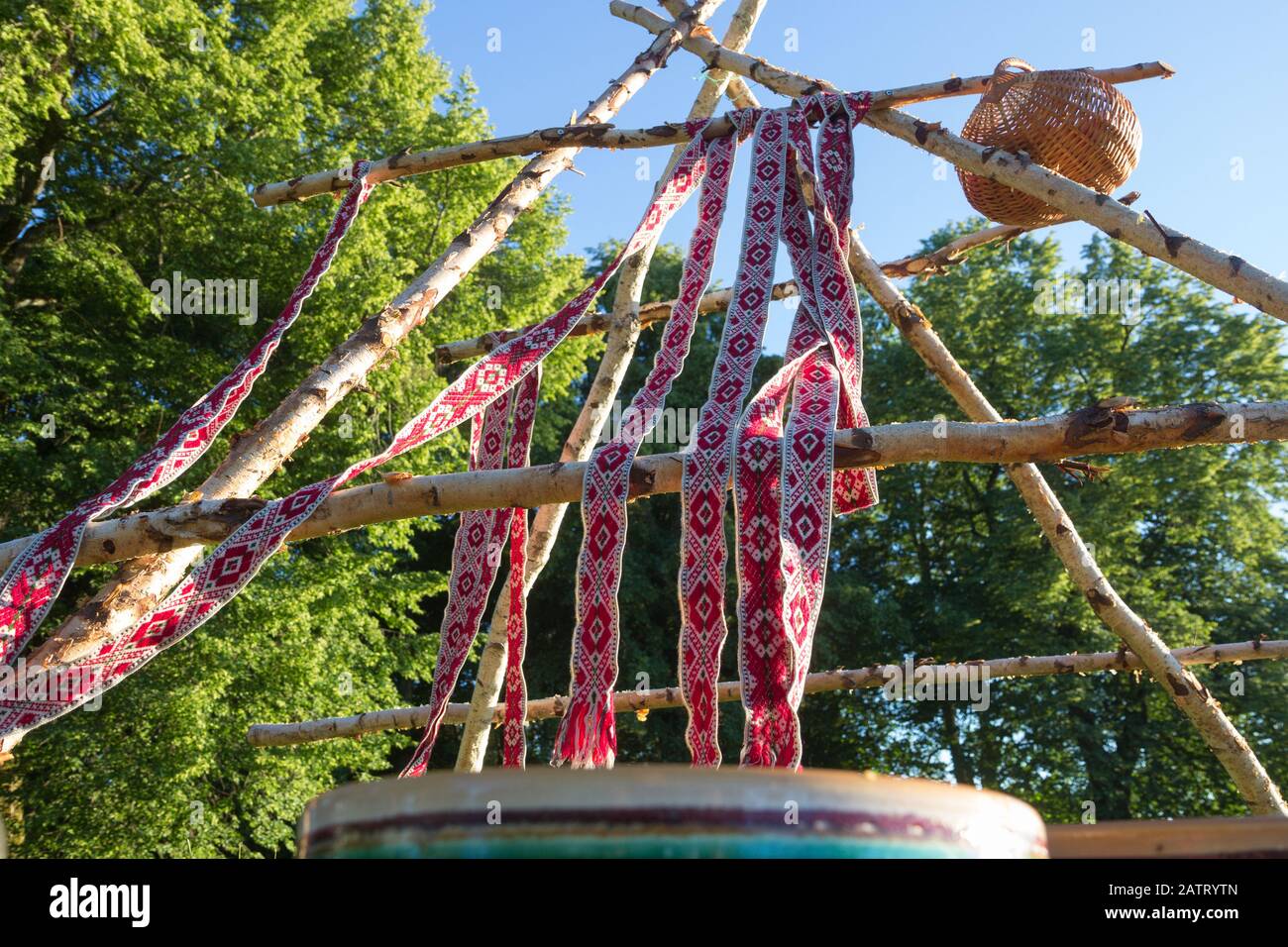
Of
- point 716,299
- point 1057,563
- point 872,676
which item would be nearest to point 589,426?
point 716,299

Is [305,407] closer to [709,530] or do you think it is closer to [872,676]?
[709,530]

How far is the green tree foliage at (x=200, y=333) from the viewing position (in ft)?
44.9

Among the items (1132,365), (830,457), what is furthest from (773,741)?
(1132,365)

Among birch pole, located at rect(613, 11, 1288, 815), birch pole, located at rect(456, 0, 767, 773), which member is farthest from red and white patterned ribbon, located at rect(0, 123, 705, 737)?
birch pole, located at rect(613, 11, 1288, 815)

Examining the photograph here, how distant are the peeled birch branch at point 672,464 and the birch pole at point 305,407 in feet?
0.75

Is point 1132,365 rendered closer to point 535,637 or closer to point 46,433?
point 535,637

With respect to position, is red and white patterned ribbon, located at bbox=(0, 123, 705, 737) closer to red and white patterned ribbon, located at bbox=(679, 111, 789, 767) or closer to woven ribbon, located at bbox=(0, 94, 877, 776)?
woven ribbon, located at bbox=(0, 94, 877, 776)

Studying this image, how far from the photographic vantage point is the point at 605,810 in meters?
0.76

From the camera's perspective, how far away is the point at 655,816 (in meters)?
0.76

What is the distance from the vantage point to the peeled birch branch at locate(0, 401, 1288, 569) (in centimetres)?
250

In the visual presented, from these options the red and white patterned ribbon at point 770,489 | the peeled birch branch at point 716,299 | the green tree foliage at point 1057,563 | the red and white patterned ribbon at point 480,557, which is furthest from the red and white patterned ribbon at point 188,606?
the green tree foliage at point 1057,563

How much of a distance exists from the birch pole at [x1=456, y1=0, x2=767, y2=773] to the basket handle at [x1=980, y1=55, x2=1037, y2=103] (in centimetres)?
128
